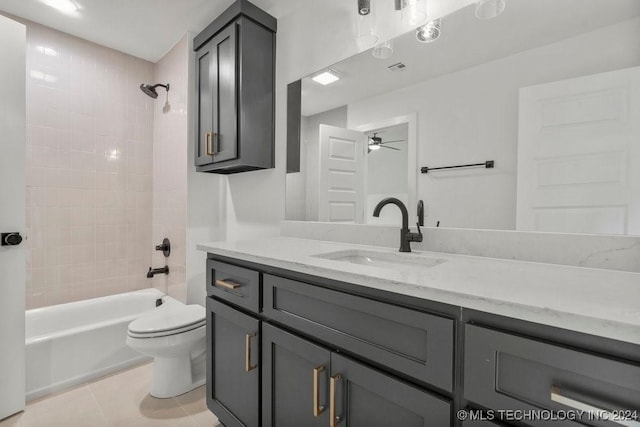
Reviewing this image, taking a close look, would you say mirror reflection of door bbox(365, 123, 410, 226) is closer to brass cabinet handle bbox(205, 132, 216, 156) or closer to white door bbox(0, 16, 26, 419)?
brass cabinet handle bbox(205, 132, 216, 156)

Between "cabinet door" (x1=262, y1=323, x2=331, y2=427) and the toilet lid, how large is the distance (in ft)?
2.74

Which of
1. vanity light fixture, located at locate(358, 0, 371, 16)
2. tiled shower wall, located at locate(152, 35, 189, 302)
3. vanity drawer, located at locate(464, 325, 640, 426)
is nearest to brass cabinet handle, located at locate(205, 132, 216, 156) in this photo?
tiled shower wall, located at locate(152, 35, 189, 302)

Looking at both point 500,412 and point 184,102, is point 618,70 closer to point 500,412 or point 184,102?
point 500,412

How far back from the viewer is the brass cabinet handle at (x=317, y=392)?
0.92 metres

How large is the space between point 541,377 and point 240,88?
182cm

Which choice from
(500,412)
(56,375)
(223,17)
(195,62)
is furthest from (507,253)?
(56,375)

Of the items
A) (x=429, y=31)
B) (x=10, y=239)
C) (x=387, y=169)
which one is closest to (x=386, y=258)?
(x=387, y=169)

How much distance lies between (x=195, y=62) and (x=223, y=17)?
20.5 inches

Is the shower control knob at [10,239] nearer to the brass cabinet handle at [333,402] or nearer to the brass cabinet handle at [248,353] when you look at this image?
the brass cabinet handle at [248,353]

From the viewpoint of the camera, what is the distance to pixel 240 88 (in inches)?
69.4

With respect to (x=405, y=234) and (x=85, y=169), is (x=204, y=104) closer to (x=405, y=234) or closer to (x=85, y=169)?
(x=85, y=169)

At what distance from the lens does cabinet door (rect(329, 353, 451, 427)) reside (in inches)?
27.5

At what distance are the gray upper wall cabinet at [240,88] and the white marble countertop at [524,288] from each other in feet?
3.22

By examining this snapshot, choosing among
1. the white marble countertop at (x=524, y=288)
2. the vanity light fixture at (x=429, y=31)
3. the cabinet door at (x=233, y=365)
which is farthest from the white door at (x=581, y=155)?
the cabinet door at (x=233, y=365)
